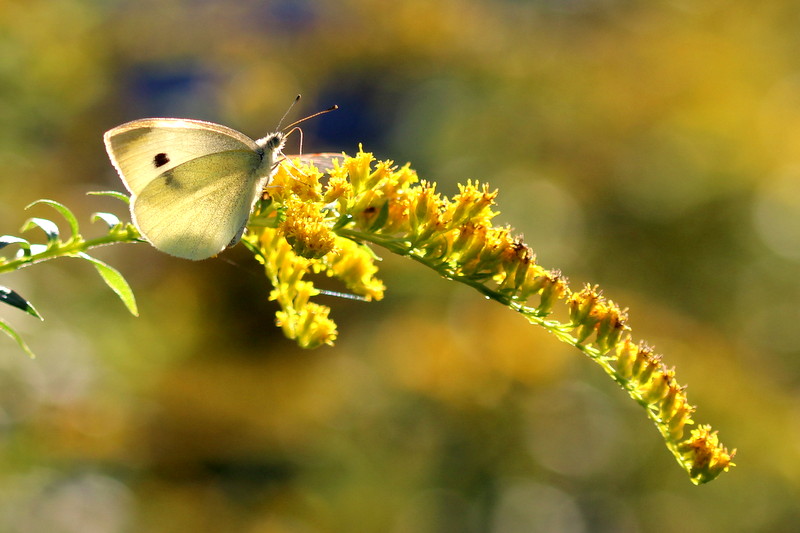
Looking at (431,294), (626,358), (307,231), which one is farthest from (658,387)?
(431,294)

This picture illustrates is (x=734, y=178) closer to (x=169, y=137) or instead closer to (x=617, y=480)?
(x=617, y=480)

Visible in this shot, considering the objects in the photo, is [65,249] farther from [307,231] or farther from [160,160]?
[307,231]

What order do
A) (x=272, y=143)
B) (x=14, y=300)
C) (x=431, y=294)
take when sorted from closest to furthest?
(x=14, y=300), (x=272, y=143), (x=431, y=294)

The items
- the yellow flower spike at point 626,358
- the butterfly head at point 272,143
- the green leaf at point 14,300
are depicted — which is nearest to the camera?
the green leaf at point 14,300

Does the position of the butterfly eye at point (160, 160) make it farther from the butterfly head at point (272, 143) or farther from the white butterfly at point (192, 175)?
the butterfly head at point (272, 143)

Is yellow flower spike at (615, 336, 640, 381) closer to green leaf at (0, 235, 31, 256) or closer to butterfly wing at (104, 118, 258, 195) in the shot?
butterfly wing at (104, 118, 258, 195)

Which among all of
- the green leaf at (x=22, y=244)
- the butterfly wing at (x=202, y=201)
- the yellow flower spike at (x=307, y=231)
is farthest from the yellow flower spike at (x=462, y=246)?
the green leaf at (x=22, y=244)

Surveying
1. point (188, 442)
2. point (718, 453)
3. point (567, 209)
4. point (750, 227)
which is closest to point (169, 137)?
point (718, 453)
